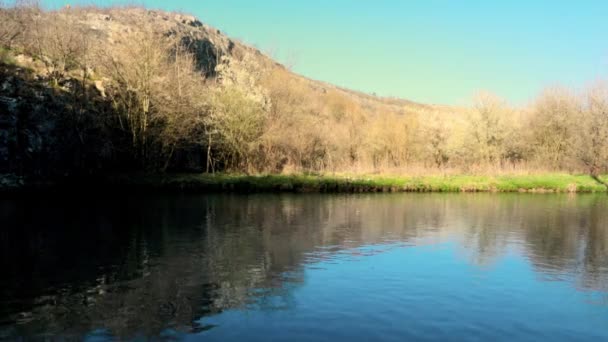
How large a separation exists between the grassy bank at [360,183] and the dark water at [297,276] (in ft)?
32.5

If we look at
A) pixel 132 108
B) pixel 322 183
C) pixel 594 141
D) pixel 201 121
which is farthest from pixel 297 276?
pixel 594 141

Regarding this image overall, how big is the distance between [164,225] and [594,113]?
138ft

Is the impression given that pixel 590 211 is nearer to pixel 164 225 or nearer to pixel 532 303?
pixel 532 303

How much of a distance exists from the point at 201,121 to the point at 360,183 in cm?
1282

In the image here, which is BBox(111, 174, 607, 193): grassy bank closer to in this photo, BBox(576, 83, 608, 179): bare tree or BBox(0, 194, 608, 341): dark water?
BBox(576, 83, 608, 179): bare tree

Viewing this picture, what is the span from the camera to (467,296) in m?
10.3

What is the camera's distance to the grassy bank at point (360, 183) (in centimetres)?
3152

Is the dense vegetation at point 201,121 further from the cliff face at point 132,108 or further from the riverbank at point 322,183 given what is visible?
the riverbank at point 322,183

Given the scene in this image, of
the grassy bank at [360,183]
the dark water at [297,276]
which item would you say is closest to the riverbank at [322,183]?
the grassy bank at [360,183]

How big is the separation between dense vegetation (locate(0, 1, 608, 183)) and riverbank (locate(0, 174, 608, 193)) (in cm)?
126

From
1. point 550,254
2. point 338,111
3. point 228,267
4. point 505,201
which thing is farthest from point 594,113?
point 228,267

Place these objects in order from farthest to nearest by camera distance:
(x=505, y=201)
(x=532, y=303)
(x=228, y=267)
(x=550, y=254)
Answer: (x=505, y=201) → (x=550, y=254) → (x=228, y=267) → (x=532, y=303)

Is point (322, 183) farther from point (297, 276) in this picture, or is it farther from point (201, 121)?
point (297, 276)

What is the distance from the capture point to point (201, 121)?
35.8 meters
